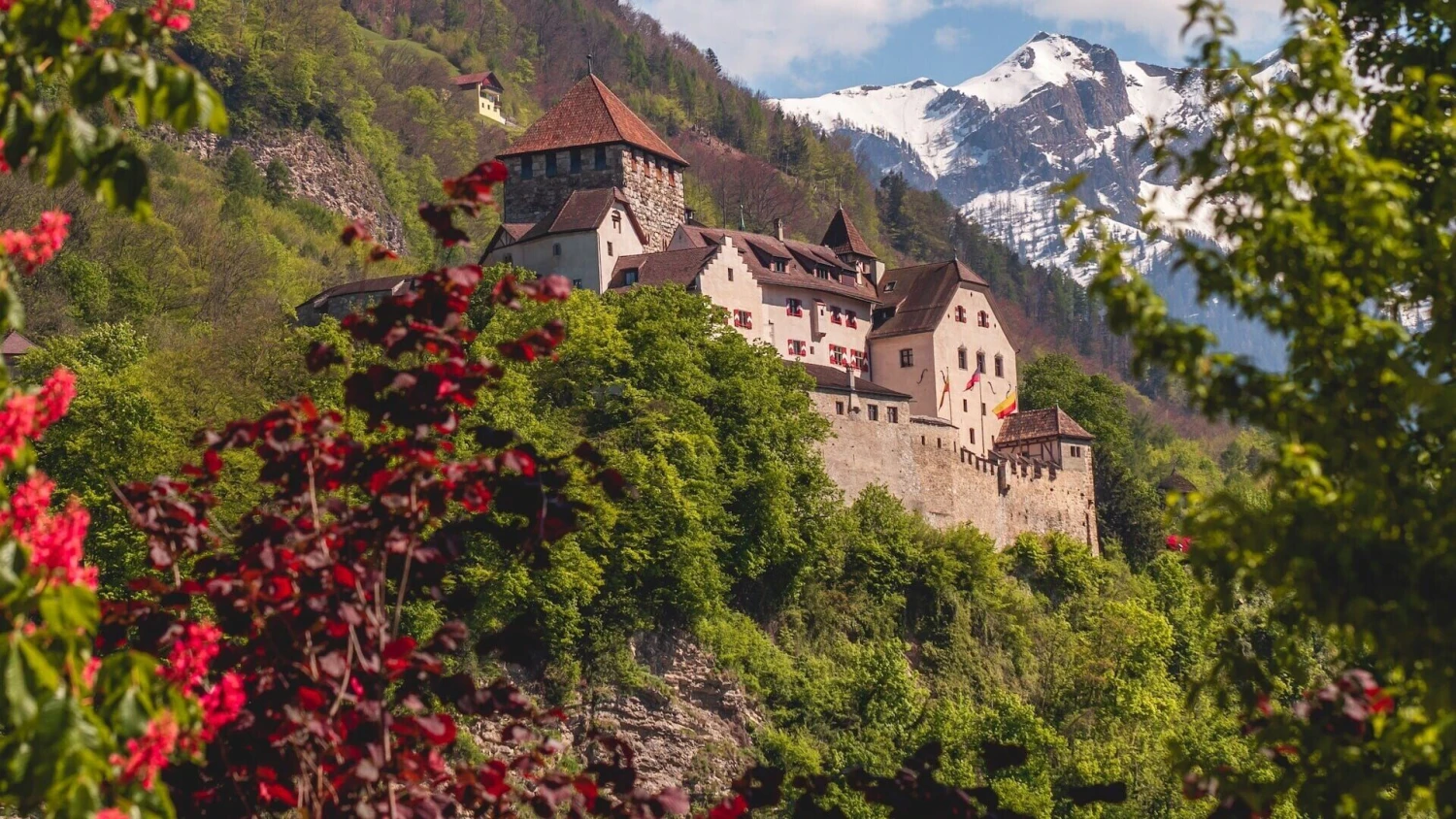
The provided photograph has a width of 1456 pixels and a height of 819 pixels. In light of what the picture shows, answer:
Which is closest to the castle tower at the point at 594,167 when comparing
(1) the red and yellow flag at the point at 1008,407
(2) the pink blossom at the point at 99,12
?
(1) the red and yellow flag at the point at 1008,407

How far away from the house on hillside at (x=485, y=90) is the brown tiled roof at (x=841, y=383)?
84431 mm

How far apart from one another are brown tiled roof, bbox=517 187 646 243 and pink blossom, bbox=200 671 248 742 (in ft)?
163

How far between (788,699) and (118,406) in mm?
16906

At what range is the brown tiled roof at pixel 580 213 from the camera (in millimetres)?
57688

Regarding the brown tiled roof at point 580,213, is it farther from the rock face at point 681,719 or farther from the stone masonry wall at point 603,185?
the rock face at point 681,719

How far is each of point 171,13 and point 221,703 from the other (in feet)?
9.00

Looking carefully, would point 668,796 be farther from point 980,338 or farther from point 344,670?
point 980,338

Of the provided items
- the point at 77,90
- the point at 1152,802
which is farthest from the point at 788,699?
the point at 77,90

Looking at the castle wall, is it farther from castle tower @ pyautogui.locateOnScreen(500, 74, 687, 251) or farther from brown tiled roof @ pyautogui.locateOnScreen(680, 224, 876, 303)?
brown tiled roof @ pyautogui.locateOnScreen(680, 224, 876, 303)

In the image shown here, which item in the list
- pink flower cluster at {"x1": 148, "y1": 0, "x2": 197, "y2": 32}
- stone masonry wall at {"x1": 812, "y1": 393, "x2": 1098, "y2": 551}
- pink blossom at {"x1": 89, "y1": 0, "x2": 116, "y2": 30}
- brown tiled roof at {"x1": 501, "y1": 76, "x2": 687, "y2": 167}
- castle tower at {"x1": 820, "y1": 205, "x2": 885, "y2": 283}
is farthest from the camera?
castle tower at {"x1": 820, "y1": 205, "x2": 885, "y2": 283}

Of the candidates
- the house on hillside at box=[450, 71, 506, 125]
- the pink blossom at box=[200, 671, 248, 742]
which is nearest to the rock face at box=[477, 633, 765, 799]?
the pink blossom at box=[200, 671, 248, 742]

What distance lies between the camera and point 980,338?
65.0m

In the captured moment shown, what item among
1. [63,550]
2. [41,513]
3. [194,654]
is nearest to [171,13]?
[41,513]

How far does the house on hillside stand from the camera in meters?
139
